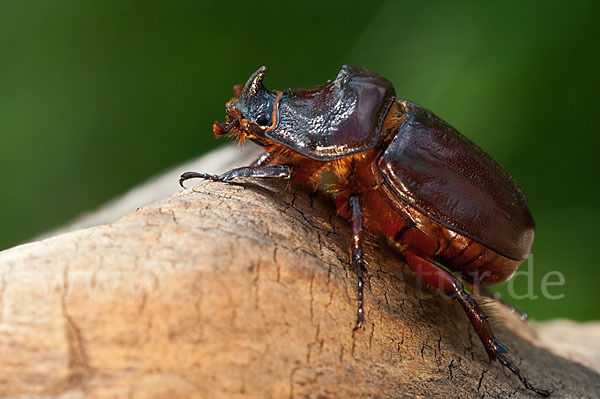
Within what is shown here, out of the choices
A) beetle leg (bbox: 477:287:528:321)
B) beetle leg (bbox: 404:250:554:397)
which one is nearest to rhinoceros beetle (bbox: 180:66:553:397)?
beetle leg (bbox: 404:250:554:397)

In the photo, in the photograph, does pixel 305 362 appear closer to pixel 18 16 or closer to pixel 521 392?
pixel 521 392

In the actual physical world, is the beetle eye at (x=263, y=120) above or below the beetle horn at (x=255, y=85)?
below

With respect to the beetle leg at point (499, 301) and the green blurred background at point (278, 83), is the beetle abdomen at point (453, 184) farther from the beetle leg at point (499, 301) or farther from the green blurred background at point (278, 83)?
the green blurred background at point (278, 83)

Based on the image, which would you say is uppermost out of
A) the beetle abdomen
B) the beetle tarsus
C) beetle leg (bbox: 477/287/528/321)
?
the beetle abdomen

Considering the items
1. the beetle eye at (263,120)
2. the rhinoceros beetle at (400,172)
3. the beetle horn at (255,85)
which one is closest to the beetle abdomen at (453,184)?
the rhinoceros beetle at (400,172)

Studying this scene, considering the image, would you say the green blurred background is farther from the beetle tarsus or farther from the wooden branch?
the wooden branch

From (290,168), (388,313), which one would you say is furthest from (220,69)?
(388,313)

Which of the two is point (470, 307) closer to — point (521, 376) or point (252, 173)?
point (521, 376)
